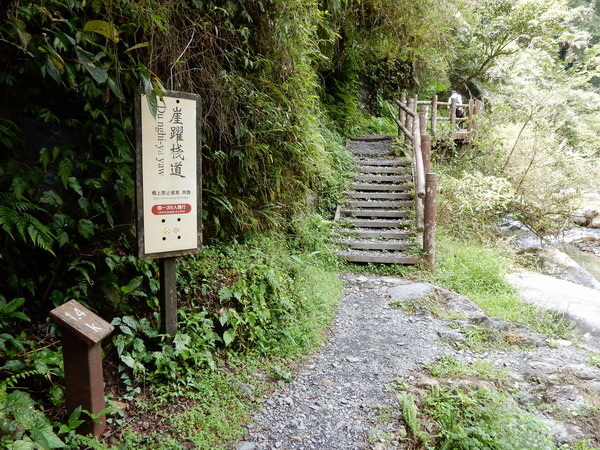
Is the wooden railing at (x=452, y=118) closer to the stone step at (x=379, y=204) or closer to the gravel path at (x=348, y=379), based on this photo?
the stone step at (x=379, y=204)

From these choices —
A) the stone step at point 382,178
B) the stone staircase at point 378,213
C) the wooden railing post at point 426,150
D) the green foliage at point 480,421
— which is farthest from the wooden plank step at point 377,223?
the green foliage at point 480,421

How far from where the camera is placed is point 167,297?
3.03m

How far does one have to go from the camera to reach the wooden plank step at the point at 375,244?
22.0ft

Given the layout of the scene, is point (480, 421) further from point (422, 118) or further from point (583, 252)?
point (583, 252)

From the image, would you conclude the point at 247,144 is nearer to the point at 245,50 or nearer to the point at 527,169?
the point at 245,50

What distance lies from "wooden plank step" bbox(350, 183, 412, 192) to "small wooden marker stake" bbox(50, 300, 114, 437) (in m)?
6.72

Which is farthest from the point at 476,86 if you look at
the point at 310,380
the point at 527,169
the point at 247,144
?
the point at 310,380

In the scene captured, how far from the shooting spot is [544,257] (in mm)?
9133

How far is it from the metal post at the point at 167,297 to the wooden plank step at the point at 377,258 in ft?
12.7

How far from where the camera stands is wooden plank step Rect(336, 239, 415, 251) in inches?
264

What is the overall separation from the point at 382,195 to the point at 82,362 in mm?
6703

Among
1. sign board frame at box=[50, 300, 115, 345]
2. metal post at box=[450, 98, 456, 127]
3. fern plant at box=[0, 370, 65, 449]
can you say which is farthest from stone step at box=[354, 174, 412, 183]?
fern plant at box=[0, 370, 65, 449]

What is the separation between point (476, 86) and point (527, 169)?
963 centimetres

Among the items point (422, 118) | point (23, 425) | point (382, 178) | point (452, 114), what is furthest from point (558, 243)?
point (23, 425)
